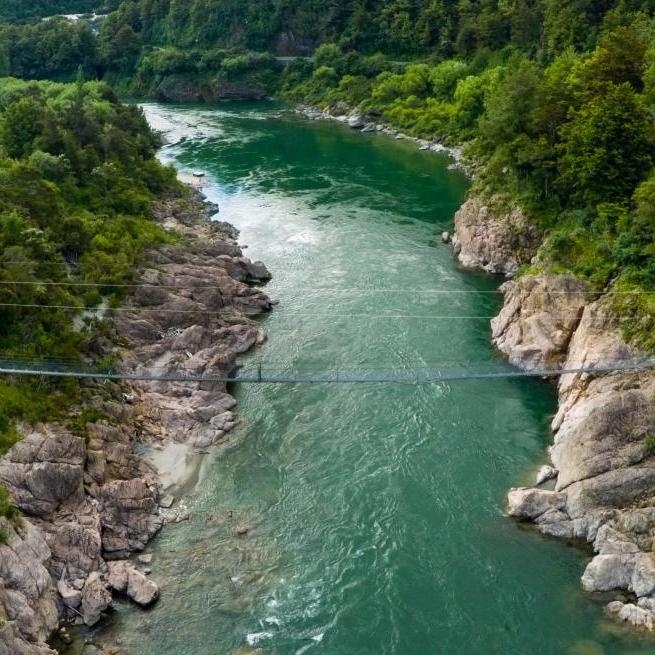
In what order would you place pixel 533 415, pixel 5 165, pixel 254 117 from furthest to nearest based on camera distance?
pixel 254 117
pixel 5 165
pixel 533 415

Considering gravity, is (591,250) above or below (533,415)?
above

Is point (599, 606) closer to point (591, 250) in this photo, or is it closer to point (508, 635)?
point (508, 635)

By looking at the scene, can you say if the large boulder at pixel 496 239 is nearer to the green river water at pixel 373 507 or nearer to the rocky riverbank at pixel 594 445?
the green river water at pixel 373 507

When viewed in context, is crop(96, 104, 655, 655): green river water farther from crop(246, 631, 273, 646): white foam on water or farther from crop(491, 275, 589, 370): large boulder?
crop(491, 275, 589, 370): large boulder

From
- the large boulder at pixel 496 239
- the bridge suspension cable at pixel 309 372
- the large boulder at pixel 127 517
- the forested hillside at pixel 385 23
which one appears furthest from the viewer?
the forested hillside at pixel 385 23

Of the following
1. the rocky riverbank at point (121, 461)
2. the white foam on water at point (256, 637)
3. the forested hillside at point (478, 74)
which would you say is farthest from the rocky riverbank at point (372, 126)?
the white foam on water at point (256, 637)

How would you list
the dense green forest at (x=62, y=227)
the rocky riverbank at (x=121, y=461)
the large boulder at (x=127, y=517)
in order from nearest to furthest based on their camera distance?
the rocky riverbank at (x=121, y=461)
the large boulder at (x=127, y=517)
the dense green forest at (x=62, y=227)

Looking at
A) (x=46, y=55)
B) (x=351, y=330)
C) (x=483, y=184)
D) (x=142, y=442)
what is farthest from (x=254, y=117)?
(x=142, y=442)
